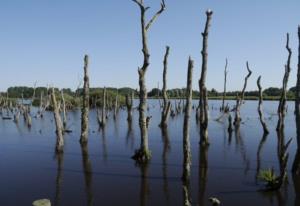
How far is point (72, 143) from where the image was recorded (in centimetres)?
2775

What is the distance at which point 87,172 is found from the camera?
18.1 m

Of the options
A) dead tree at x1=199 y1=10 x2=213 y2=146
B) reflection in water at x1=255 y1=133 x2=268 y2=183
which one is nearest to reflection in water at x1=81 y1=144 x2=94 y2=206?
reflection in water at x1=255 y1=133 x2=268 y2=183

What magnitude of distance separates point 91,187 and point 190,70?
20.5 ft

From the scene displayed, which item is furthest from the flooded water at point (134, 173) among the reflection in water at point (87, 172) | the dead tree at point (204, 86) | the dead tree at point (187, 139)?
the dead tree at point (204, 86)

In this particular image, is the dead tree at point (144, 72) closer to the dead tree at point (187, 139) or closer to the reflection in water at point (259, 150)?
the dead tree at point (187, 139)

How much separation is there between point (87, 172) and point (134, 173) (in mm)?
2204

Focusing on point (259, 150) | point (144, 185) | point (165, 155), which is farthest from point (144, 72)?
point (259, 150)

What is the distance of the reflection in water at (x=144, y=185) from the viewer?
13.7 meters

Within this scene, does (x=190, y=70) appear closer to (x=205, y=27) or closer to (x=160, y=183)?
(x=160, y=183)

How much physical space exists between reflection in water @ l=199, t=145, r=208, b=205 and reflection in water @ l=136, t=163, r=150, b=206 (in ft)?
6.22

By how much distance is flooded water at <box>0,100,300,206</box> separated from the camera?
13750 millimetres

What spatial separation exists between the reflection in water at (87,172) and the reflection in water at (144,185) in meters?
1.75

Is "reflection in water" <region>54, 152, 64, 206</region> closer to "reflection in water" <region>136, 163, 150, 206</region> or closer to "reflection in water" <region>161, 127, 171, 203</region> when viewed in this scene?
"reflection in water" <region>136, 163, 150, 206</region>

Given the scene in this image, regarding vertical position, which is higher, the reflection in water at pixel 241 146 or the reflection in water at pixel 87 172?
the reflection in water at pixel 241 146
